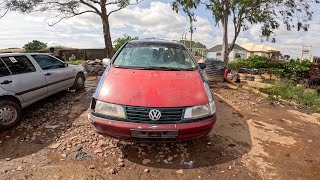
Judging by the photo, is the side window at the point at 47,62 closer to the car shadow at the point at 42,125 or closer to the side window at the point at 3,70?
the car shadow at the point at 42,125

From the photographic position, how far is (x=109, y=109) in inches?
145

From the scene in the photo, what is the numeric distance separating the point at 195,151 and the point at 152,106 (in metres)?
1.20

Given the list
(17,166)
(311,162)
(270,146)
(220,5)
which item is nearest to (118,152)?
(17,166)

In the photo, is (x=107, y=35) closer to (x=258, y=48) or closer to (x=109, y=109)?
(x=109, y=109)

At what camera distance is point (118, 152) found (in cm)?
410

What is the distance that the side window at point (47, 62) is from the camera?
6.44 meters

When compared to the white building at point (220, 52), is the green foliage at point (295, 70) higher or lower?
lower

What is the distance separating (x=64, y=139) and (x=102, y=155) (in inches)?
39.1

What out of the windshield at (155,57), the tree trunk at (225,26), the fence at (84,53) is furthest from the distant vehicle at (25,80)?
the fence at (84,53)

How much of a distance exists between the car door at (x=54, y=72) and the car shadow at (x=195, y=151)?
3.32 meters

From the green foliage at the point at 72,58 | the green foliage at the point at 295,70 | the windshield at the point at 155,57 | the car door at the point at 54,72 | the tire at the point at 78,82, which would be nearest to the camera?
the windshield at the point at 155,57

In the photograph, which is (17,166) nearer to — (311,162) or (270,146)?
(270,146)

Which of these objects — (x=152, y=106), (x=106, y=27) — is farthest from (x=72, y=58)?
(x=152, y=106)

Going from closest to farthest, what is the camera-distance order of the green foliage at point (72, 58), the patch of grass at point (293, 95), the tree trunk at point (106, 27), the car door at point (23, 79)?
the car door at point (23, 79) < the patch of grass at point (293, 95) < the tree trunk at point (106, 27) < the green foliage at point (72, 58)
